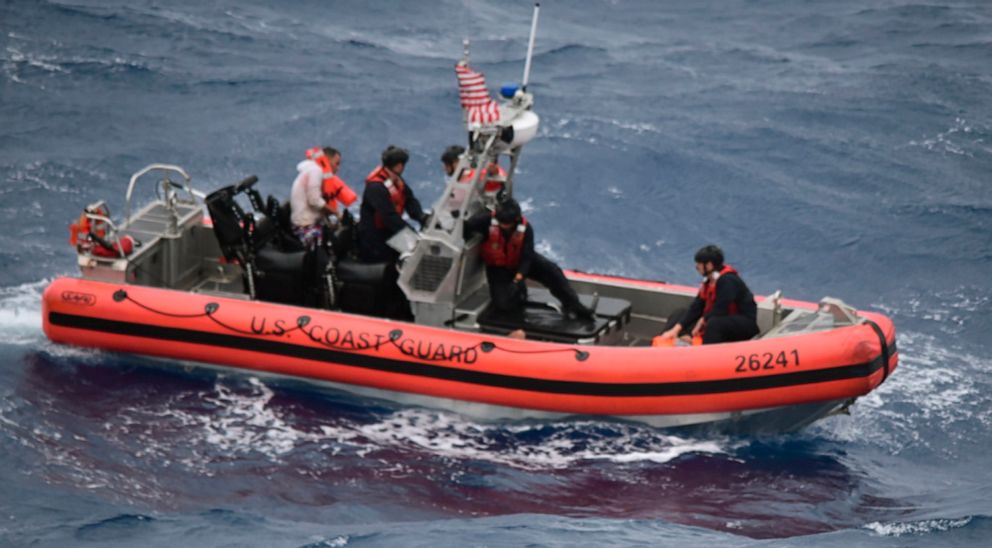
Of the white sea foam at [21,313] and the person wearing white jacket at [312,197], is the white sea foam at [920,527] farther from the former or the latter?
the white sea foam at [21,313]

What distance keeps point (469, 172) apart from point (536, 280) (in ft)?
3.13

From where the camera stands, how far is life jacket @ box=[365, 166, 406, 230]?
10750 millimetres

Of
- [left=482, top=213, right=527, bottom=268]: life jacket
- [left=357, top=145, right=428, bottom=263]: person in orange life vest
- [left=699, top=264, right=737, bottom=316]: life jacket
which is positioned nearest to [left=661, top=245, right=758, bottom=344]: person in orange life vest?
[left=699, top=264, right=737, bottom=316]: life jacket

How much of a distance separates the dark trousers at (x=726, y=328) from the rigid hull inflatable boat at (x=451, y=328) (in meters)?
0.17

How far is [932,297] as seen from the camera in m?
13.2

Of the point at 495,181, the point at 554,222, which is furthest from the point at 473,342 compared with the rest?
the point at 554,222

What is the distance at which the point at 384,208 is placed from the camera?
35.0 feet

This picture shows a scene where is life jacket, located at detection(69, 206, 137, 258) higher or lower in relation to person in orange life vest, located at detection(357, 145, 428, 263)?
lower

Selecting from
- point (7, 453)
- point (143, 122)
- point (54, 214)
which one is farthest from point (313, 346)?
point (143, 122)

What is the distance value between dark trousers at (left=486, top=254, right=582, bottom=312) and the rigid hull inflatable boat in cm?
13

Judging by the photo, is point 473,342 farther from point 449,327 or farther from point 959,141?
point 959,141

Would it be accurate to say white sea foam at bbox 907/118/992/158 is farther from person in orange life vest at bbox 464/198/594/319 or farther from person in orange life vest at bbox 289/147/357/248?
person in orange life vest at bbox 289/147/357/248

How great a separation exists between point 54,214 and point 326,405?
16.5ft

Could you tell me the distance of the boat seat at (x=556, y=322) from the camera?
1040 centimetres
